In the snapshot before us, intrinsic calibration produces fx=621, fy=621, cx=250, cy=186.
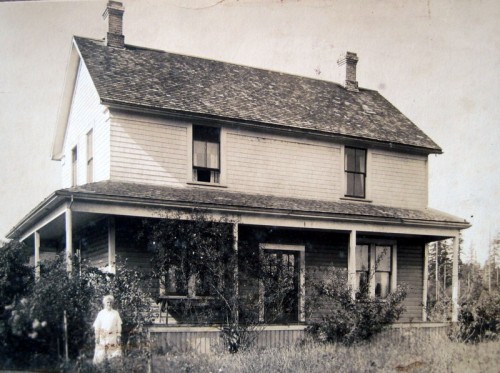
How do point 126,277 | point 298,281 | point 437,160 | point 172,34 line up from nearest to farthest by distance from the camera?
point 126,277 → point 172,34 → point 298,281 → point 437,160

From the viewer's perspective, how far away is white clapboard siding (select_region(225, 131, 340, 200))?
55.7ft

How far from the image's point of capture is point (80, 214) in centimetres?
1430

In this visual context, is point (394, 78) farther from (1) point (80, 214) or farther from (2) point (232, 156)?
(1) point (80, 214)

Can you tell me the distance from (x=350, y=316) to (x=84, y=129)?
9478 millimetres

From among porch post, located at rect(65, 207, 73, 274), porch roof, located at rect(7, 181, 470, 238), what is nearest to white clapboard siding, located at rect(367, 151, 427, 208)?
porch roof, located at rect(7, 181, 470, 238)

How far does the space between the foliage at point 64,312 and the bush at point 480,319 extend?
25.5ft

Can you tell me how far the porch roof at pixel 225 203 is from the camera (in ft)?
43.7

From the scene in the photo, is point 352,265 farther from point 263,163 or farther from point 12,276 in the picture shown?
point 12,276

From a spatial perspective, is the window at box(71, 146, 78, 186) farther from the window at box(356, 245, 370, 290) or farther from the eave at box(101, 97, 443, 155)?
the window at box(356, 245, 370, 290)

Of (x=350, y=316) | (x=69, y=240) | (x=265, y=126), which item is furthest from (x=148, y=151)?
(x=350, y=316)

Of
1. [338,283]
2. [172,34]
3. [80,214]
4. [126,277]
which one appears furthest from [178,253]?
[172,34]

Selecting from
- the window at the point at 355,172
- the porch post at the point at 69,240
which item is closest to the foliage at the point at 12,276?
the porch post at the point at 69,240

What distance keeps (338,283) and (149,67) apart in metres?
8.24

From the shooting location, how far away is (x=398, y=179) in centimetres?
1953
